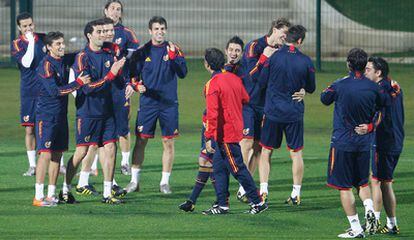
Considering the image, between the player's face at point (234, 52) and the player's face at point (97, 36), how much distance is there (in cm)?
148

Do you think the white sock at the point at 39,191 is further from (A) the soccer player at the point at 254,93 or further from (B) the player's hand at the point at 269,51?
(B) the player's hand at the point at 269,51

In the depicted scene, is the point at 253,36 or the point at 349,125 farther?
the point at 253,36

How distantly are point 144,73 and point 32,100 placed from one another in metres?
2.35

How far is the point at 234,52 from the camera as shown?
1541 cm

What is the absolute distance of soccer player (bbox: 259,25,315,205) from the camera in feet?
49.5

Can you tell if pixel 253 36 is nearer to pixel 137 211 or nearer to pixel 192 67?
pixel 192 67

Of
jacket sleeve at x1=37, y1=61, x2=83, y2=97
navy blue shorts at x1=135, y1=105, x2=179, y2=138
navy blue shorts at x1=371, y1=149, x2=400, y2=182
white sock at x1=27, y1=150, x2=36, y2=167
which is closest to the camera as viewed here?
navy blue shorts at x1=371, y1=149, x2=400, y2=182


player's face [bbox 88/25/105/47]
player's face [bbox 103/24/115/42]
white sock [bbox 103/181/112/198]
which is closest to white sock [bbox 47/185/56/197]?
white sock [bbox 103/181/112/198]

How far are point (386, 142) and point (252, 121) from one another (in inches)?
114

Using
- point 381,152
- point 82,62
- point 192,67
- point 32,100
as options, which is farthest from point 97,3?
point 381,152

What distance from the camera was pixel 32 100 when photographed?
59.8 ft

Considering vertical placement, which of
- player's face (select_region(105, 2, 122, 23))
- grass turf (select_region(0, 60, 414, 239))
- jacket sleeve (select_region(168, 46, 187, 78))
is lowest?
grass turf (select_region(0, 60, 414, 239))

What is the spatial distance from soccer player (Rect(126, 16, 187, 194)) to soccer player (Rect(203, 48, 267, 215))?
196 cm

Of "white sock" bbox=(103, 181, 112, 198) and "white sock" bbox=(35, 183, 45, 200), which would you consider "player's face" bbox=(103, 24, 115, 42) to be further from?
"white sock" bbox=(35, 183, 45, 200)
